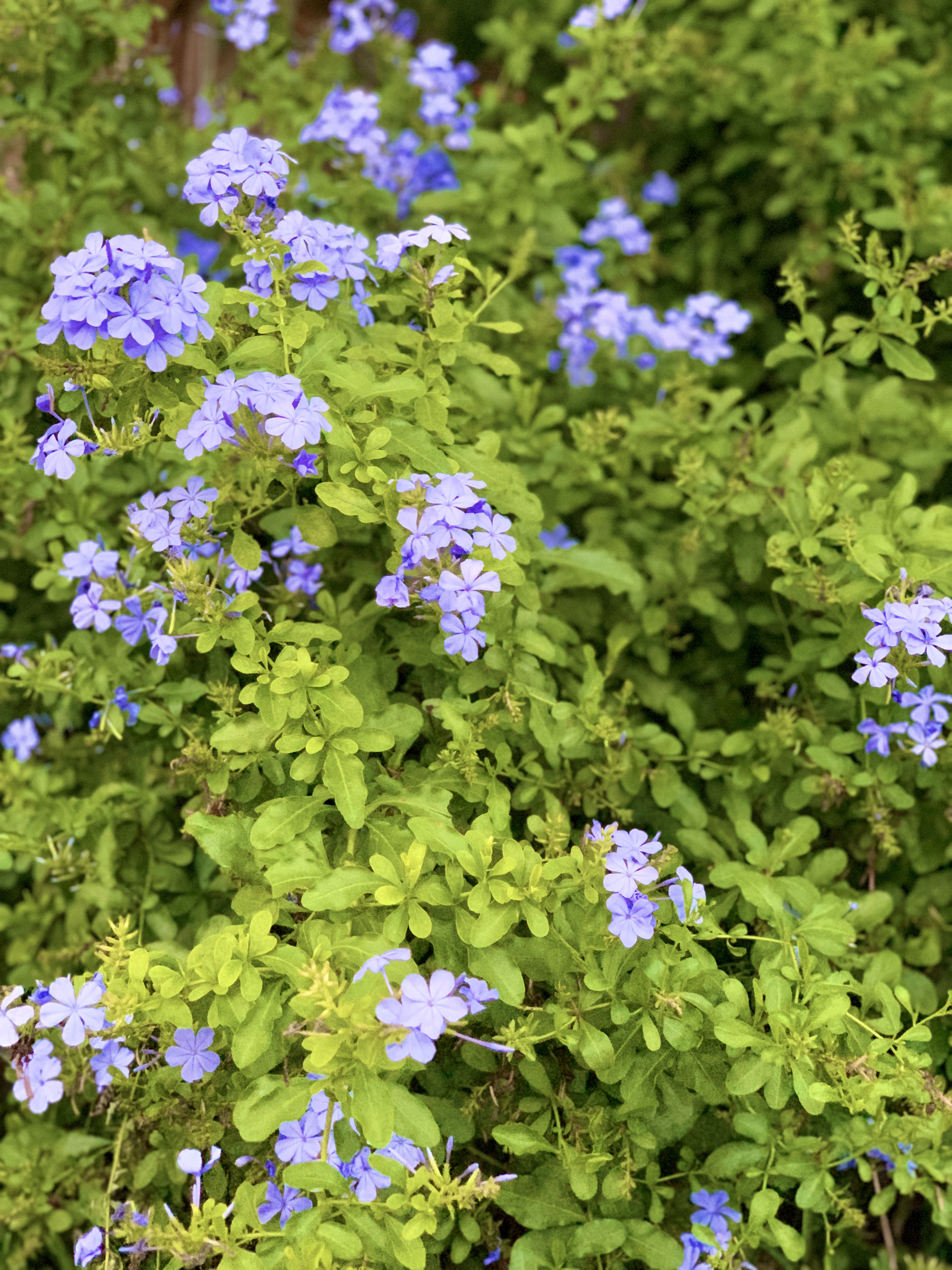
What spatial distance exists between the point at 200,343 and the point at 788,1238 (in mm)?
1505

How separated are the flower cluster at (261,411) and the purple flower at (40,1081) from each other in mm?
851

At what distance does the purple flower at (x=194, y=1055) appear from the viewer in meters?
1.46

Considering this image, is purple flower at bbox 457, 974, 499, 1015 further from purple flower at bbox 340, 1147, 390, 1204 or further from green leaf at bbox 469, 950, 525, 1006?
purple flower at bbox 340, 1147, 390, 1204

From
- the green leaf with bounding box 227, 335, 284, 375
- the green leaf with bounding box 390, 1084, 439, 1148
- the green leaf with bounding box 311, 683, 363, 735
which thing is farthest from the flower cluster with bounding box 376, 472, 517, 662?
the green leaf with bounding box 390, 1084, 439, 1148

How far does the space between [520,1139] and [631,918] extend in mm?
357

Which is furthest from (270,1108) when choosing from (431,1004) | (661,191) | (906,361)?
(661,191)

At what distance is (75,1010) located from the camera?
53.9 inches

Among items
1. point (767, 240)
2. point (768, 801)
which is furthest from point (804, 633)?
point (767, 240)

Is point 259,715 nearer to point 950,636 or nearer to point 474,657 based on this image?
point 474,657

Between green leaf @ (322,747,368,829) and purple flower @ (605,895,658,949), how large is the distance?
1.14 feet

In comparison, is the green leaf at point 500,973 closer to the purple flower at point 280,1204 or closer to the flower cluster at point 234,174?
the purple flower at point 280,1204

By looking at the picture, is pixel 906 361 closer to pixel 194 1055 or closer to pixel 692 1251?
pixel 692 1251

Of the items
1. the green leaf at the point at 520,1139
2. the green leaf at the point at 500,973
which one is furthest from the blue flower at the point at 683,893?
the green leaf at the point at 520,1139

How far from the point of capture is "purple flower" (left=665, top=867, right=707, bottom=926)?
1495 millimetres
